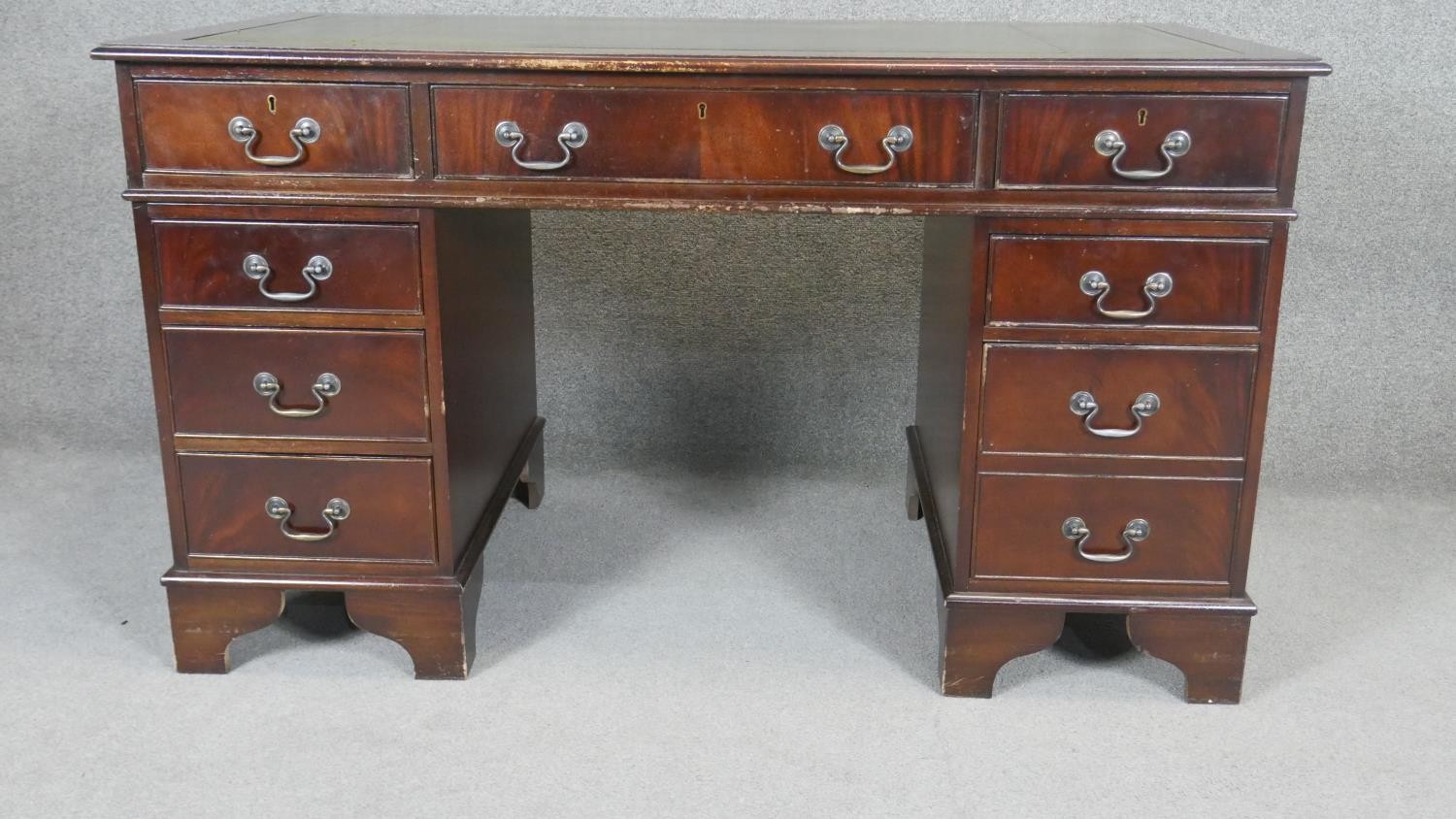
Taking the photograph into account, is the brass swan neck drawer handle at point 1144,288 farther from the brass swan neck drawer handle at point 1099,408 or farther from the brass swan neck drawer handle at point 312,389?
the brass swan neck drawer handle at point 312,389

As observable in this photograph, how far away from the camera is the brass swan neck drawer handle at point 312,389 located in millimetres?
1638

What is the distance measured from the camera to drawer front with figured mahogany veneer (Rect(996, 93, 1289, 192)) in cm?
150

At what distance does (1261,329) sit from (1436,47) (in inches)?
38.5

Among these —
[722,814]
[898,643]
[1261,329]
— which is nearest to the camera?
[722,814]

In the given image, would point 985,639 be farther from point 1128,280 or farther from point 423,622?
point 423,622

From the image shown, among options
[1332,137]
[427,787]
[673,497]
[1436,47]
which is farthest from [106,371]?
[1436,47]

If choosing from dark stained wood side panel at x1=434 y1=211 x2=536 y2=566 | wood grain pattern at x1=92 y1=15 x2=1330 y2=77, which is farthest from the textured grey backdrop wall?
wood grain pattern at x1=92 y1=15 x2=1330 y2=77

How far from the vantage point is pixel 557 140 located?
1546 mm

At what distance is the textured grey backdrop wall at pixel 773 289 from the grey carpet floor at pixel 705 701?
0.27 m

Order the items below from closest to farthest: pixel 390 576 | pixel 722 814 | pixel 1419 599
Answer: pixel 722 814
pixel 390 576
pixel 1419 599

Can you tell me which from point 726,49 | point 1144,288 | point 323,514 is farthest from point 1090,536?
point 323,514

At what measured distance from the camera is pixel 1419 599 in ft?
6.54

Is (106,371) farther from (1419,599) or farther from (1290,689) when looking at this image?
(1419,599)

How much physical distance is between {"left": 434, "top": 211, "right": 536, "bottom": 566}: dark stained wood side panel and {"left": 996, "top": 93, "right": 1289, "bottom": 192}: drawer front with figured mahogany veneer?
2.27ft
